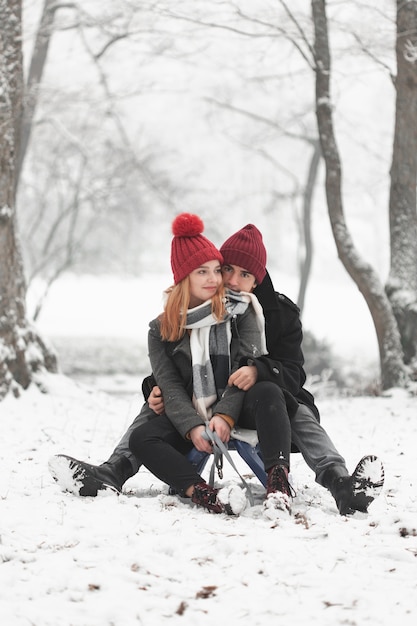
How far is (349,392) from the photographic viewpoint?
30.7 ft

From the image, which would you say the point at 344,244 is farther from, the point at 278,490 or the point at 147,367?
the point at 147,367

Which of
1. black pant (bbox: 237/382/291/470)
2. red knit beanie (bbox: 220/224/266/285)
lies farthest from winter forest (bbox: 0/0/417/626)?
red knit beanie (bbox: 220/224/266/285)

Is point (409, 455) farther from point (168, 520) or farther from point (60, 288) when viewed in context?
point (60, 288)

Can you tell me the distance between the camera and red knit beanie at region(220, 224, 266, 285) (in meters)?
3.53

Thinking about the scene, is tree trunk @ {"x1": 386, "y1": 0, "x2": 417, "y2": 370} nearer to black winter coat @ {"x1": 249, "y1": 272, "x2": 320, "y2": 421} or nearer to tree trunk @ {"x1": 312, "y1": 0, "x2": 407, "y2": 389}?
tree trunk @ {"x1": 312, "y1": 0, "x2": 407, "y2": 389}

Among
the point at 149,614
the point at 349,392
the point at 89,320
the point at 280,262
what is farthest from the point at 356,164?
the point at 149,614

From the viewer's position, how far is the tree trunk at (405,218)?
7.77m

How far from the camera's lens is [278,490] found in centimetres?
311

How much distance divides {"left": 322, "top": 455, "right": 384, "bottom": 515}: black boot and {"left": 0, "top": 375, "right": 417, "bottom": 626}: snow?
50 millimetres

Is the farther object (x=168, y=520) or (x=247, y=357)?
(x=247, y=357)

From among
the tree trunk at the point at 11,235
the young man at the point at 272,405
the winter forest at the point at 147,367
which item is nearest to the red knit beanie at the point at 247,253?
the young man at the point at 272,405

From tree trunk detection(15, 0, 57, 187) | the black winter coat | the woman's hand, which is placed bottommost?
the woman's hand

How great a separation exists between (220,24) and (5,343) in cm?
407

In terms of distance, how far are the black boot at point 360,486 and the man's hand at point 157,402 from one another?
849 mm
